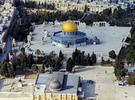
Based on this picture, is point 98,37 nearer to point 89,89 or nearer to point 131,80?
point 131,80

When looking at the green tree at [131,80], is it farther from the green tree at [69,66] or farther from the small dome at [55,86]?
the small dome at [55,86]

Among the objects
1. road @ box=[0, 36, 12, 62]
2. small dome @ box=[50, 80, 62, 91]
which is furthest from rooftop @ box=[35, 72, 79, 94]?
road @ box=[0, 36, 12, 62]

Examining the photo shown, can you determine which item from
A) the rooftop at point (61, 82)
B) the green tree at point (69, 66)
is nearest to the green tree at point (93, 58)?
the green tree at point (69, 66)

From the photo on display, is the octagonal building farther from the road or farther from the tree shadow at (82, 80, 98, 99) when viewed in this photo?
the tree shadow at (82, 80, 98, 99)

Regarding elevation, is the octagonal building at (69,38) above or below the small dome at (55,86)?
above

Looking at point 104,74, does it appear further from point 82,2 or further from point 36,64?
point 82,2
